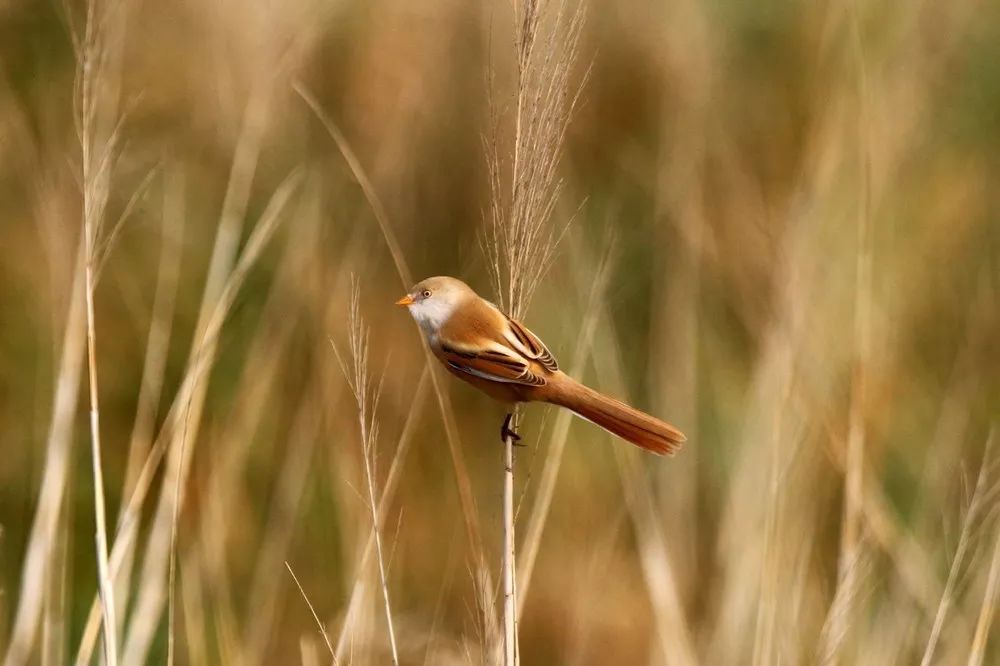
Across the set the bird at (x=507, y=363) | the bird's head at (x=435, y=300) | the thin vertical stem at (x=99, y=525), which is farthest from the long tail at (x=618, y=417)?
the thin vertical stem at (x=99, y=525)

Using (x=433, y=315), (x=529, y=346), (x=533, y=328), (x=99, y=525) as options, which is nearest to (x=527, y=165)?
(x=529, y=346)

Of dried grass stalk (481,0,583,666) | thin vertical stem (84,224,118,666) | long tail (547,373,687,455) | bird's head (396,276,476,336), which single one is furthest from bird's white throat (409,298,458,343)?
thin vertical stem (84,224,118,666)

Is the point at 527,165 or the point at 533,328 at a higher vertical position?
the point at 527,165

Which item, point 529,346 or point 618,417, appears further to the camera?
point 529,346

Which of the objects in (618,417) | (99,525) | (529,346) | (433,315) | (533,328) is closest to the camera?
(99,525)

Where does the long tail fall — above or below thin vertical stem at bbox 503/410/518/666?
above

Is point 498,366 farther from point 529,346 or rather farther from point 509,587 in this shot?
point 509,587

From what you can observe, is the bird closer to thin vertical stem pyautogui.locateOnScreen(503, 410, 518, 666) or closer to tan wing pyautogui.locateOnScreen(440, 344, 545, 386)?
tan wing pyautogui.locateOnScreen(440, 344, 545, 386)
